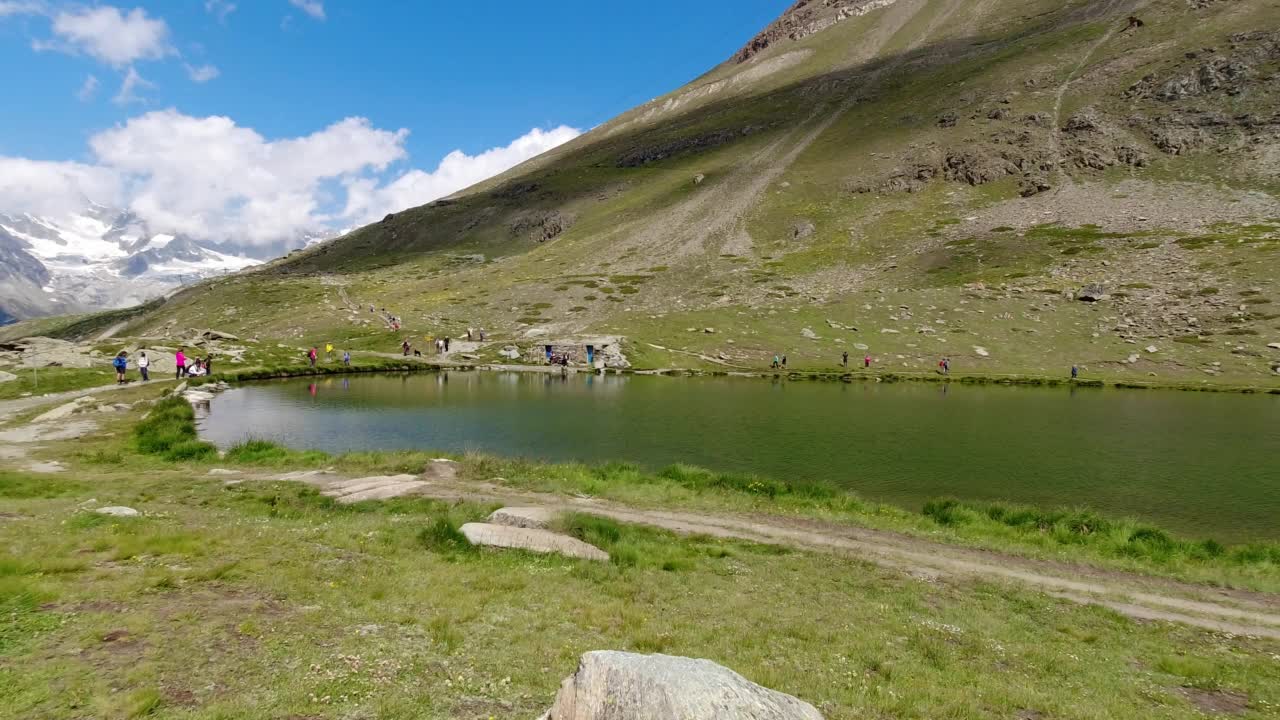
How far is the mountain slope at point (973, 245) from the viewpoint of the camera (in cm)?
9012

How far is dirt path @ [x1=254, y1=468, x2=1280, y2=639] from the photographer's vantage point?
1891 cm

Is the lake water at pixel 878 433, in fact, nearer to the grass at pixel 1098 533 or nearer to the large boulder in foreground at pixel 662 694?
the grass at pixel 1098 533

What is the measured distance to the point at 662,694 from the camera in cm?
705

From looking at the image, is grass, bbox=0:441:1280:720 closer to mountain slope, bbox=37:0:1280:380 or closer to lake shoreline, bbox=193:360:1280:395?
lake shoreline, bbox=193:360:1280:395

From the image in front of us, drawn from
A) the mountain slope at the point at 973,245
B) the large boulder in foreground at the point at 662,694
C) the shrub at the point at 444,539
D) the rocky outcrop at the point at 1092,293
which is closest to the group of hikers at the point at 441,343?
the mountain slope at the point at 973,245

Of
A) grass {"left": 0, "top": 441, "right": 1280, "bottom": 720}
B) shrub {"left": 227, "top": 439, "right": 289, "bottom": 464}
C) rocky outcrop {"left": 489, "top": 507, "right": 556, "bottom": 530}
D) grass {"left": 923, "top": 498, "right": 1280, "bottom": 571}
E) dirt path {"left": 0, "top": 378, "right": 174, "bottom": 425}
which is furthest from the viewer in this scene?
dirt path {"left": 0, "top": 378, "right": 174, "bottom": 425}

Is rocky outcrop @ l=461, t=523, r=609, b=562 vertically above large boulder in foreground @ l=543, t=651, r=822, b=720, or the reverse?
large boulder in foreground @ l=543, t=651, r=822, b=720

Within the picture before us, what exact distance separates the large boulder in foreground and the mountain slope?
7749 cm

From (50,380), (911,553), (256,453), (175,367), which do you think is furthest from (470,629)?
(175,367)

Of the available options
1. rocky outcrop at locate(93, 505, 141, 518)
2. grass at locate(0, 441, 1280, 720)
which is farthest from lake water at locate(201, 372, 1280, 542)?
Result: rocky outcrop at locate(93, 505, 141, 518)

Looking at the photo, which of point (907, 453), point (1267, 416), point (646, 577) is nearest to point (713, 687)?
point (646, 577)

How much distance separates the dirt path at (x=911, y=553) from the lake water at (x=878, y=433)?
301 inches

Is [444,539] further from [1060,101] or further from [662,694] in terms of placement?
[1060,101]

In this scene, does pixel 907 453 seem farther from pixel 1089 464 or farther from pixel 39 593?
pixel 39 593
